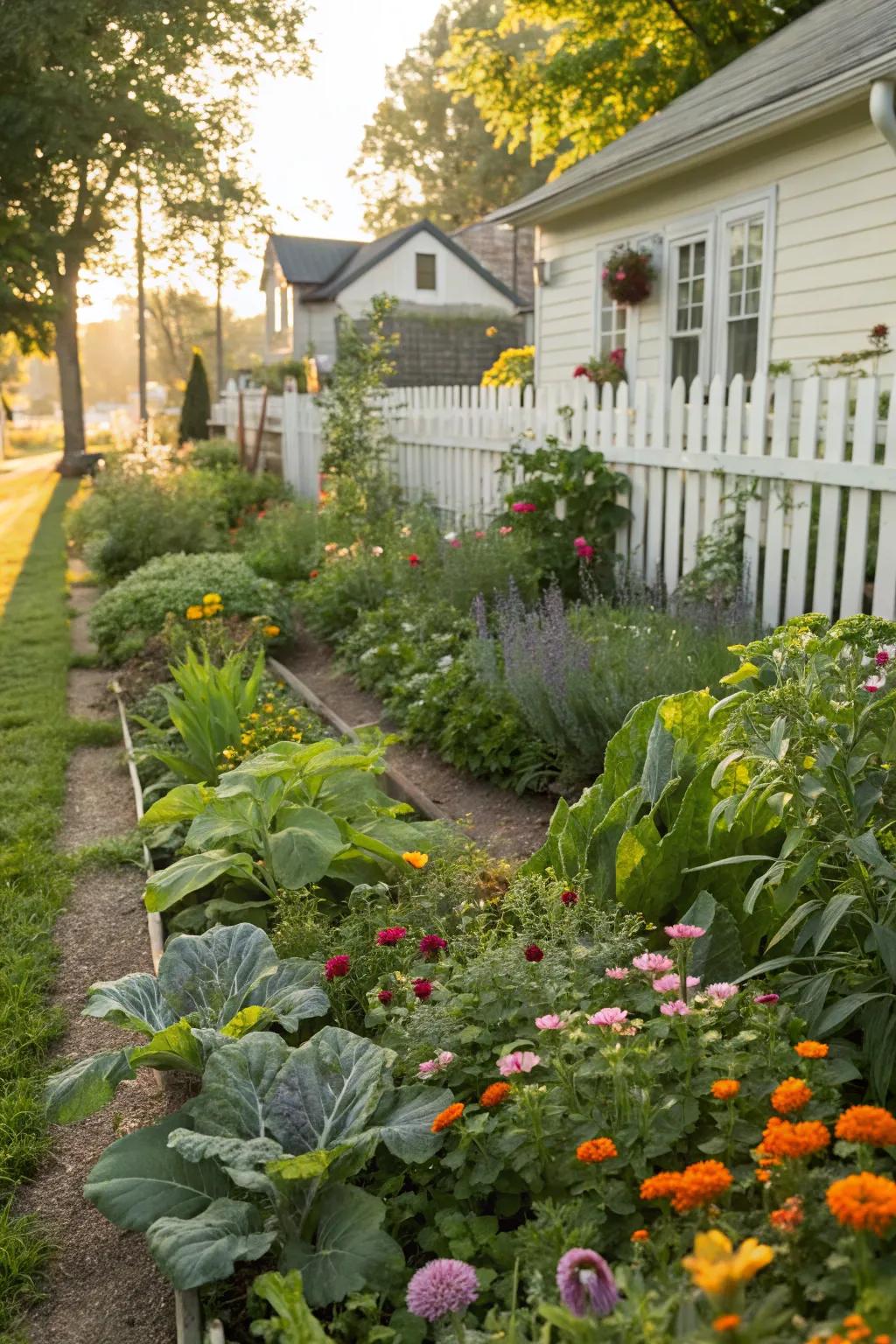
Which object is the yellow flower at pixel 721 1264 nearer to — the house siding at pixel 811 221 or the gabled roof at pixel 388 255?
the house siding at pixel 811 221

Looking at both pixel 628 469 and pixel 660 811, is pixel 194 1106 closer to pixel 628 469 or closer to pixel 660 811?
pixel 660 811

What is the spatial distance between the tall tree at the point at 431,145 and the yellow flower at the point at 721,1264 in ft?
168

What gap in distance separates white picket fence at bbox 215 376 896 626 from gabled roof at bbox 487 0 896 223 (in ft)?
6.51

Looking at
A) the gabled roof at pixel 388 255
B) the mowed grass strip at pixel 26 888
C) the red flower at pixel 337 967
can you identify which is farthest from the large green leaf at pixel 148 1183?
the gabled roof at pixel 388 255

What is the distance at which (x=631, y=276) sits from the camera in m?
10.8

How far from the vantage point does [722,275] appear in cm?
1000

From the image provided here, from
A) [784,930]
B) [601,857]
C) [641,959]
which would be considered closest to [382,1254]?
[641,959]

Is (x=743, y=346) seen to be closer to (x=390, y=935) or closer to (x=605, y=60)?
(x=390, y=935)

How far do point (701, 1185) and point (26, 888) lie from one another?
3.35m

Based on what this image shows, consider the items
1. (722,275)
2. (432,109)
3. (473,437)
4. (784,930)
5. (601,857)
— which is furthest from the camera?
(432,109)

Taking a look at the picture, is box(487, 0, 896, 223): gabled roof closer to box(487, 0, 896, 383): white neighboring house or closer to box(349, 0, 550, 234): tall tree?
box(487, 0, 896, 383): white neighboring house

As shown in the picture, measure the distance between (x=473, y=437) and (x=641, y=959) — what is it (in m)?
7.29

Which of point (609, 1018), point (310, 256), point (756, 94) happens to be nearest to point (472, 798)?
point (609, 1018)

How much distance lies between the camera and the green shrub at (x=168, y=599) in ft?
24.6
